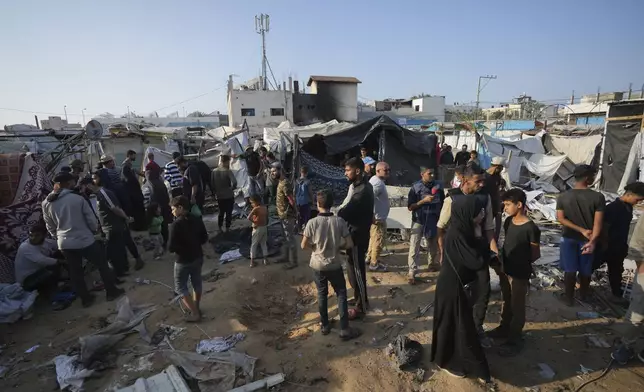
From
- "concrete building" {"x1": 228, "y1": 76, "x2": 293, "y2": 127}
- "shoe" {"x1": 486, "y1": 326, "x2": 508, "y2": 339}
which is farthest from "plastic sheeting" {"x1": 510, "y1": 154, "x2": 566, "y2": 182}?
"concrete building" {"x1": 228, "y1": 76, "x2": 293, "y2": 127}

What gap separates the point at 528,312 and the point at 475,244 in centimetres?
204

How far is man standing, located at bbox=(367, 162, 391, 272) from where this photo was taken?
4.67 meters

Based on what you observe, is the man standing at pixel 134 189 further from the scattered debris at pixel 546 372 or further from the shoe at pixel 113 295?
the scattered debris at pixel 546 372

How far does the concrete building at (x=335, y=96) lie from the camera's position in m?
31.1

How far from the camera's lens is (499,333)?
3.46 m

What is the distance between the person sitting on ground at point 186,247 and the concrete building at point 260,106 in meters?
27.4

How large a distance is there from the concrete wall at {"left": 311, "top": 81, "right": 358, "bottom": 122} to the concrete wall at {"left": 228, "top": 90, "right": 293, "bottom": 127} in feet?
9.64

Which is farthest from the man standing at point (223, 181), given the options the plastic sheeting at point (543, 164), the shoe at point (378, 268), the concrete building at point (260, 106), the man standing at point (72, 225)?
the concrete building at point (260, 106)

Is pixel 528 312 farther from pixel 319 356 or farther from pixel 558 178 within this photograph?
pixel 558 178

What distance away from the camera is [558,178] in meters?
12.5

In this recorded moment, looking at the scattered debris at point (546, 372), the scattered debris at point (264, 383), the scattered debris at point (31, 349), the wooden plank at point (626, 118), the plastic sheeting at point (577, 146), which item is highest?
the wooden plank at point (626, 118)

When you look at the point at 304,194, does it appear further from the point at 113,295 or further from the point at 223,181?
the point at 113,295

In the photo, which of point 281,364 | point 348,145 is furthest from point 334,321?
point 348,145

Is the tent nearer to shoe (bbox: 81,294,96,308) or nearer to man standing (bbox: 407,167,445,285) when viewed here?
man standing (bbox: 407,167,445,285)
